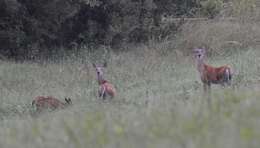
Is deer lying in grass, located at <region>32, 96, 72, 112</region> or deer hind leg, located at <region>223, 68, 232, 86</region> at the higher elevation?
deer hind leg, located at <region>223, 68, 232, 86</region>

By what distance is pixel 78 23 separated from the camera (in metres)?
31.2

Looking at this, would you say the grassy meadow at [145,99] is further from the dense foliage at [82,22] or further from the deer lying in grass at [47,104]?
the dense foliage at [82,22]

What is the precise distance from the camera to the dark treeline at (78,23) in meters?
27.9

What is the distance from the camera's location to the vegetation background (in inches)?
270

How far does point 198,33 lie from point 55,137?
25.1 meters

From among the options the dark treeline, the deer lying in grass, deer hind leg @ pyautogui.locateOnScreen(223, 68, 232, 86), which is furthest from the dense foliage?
deer hind leg @ pyautogui.locateOnScreen(223, 68, 232, 86)

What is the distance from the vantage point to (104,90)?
53.4 ft

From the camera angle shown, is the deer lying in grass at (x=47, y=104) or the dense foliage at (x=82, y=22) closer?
the deer lying in grass at (x=47, y=104)

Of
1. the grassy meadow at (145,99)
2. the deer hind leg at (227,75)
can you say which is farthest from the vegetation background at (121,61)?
the deer hind leg at (227,75)

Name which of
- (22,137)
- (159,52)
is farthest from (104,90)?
(159,52)

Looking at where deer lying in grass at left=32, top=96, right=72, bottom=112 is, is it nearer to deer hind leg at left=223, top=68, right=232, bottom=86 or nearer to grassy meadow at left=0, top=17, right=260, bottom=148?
grassy meadow at left=0, top=17, right=260, bottom=148

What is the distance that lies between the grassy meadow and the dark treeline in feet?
5.46

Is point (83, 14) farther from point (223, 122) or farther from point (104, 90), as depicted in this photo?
point (223, 122)

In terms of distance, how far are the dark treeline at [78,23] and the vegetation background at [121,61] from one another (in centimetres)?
5
